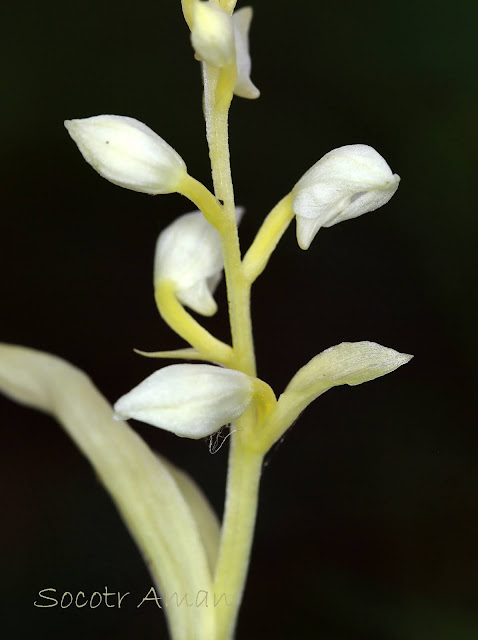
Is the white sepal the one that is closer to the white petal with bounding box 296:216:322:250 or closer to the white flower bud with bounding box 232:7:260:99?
the white petal with bounding box 296:216:322:250

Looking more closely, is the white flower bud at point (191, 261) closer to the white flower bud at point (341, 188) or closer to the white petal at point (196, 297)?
the white petal at point (196, 297)

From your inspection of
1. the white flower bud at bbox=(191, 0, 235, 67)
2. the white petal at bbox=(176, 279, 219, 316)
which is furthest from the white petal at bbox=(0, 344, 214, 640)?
the white flower bud at bbox=(191, 0, 235, 67)

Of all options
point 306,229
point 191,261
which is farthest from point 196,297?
point 306,229

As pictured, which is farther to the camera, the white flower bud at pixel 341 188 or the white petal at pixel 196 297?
the white petal at pixel 196 297

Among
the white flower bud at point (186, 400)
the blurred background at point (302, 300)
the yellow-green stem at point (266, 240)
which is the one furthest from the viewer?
the blurred background at point (302, 300)

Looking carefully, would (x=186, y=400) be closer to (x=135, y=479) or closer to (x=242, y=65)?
(x=135, y=479)

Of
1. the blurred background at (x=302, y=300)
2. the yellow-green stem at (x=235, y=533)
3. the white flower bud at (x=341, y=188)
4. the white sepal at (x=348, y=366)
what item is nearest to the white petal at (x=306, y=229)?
the white flower bud at (x=341, y=188)
